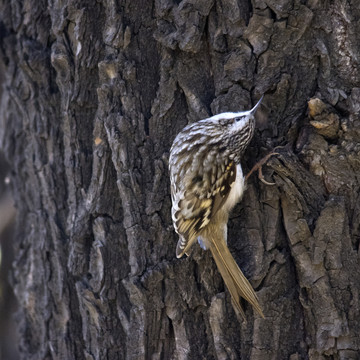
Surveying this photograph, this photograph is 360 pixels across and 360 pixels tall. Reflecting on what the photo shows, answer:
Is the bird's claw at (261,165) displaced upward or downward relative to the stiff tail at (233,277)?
upward

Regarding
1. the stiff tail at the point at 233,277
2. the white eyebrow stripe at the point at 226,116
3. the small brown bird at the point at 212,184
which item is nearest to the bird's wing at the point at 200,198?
the small brown bird at the point at 212,184

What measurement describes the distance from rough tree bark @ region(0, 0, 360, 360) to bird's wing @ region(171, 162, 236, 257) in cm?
6

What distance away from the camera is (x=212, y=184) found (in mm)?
2109

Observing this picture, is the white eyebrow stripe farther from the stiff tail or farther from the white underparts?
the stiff tail

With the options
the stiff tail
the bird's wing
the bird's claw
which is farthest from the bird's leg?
the stiff tail

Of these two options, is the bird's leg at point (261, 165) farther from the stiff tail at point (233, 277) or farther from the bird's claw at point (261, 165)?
the stiff tail at point (233, 277)

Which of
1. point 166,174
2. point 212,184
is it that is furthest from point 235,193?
point 166,174

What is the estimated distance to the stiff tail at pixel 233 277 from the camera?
1781mm

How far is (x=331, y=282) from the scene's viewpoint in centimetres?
176

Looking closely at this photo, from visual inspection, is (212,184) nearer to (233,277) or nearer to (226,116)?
(226,116)

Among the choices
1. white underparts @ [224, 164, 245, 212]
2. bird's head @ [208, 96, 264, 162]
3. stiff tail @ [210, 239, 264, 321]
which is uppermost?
bird's head @ [208, 96, 264, 162]

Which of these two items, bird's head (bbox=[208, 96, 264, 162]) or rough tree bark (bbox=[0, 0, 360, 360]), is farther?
bird's head (bbox=[208, 96, 264, 162])

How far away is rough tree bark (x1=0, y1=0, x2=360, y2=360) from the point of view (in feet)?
5.83

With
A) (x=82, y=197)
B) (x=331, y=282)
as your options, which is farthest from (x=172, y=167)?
(x=331, y=282)
